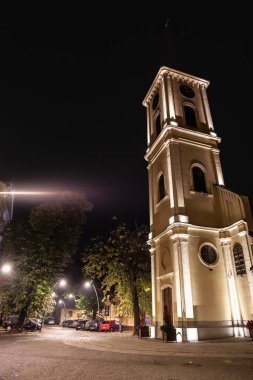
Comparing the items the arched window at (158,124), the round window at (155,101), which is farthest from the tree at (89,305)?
the round window at (155,101)

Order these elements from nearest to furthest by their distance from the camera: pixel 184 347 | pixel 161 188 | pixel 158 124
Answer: pixel 184 347
pixel 161 188
pixel 158 124

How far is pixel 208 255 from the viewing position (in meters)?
19.9

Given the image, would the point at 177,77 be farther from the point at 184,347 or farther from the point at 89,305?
the point at 89,305

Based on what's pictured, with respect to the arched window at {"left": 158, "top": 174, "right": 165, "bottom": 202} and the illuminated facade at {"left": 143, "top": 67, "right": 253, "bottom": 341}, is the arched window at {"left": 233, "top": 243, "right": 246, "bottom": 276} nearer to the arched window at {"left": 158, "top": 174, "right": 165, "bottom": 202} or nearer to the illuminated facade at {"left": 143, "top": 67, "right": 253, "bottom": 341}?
the illuminated facade at {"left": 143, "top": 67, "right": 253, "bottom": 341}

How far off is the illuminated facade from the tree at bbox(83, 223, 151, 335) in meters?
4.78

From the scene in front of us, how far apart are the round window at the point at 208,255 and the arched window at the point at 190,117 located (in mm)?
10739

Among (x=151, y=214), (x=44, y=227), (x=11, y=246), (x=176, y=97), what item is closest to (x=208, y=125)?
(x=176, y=97)

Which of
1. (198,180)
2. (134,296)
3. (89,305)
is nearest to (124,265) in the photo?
(134,296)

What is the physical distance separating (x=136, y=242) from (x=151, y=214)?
478 centimetres

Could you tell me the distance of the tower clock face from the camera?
1098 inches

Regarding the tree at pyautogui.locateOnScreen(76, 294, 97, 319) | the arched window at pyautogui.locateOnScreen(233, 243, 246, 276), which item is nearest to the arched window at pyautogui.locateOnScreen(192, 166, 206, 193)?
the arched window at pyautogui.locateOnScreen(233, 243, 246, 276)

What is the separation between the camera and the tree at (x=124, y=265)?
2753cm

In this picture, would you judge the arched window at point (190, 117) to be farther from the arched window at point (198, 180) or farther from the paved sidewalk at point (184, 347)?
the paved sidewalk at point (184, 347)

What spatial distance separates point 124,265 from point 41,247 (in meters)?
7.92
